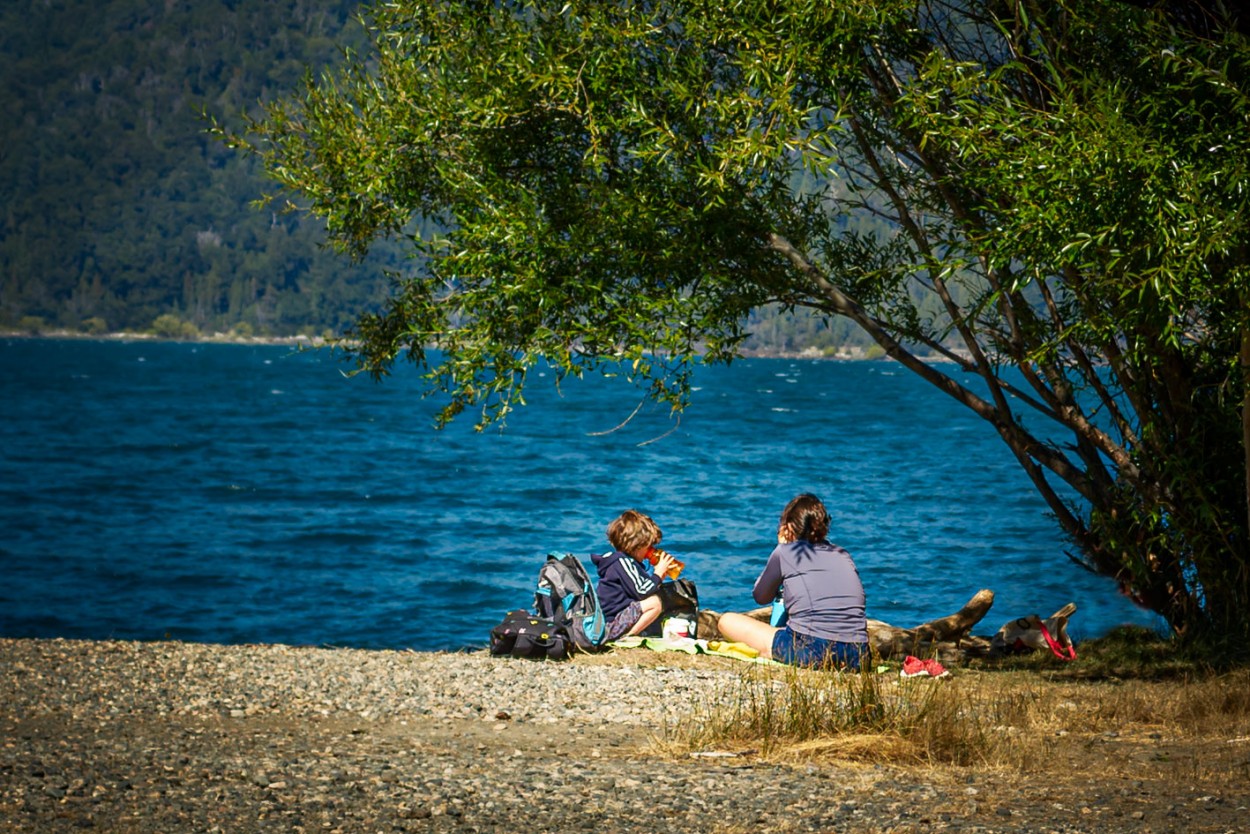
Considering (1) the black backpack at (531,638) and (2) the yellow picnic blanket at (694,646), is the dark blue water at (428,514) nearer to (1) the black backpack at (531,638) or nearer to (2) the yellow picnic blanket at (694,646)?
(1) the black backpack at (531,638)

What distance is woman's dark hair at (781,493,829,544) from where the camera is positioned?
10.8 meters

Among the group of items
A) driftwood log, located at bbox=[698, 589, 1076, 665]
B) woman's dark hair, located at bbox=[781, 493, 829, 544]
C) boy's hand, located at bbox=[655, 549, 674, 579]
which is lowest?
driftwood log, located at bbox=[698, 589, 1076, 665]

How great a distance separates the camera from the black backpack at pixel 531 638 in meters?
11.5

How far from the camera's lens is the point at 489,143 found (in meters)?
12.0

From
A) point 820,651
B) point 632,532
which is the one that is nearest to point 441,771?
point 820,651

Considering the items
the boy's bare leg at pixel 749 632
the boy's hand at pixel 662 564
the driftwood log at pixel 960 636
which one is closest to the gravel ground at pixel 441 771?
the boy's bare leg at pixel 749 632

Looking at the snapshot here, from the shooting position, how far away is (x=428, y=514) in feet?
135

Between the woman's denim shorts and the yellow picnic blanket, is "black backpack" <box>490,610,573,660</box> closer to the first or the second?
the yellow picnic blanket

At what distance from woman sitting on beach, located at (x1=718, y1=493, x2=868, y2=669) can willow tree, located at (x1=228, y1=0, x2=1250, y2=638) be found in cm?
173

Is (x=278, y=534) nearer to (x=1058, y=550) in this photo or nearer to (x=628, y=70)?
(x=1058, y=550)

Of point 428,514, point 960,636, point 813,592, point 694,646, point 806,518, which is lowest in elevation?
point 428,514

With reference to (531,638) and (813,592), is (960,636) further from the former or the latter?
(531,638)

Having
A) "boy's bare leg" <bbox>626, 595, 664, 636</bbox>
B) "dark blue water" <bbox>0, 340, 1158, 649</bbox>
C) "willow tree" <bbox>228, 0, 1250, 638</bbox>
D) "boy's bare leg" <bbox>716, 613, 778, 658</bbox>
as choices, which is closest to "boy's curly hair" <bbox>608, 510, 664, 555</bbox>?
"boy's bare leg" <bbox>626, 595, 664, 636</bbox>

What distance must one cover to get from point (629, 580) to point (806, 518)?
2.05 metres
